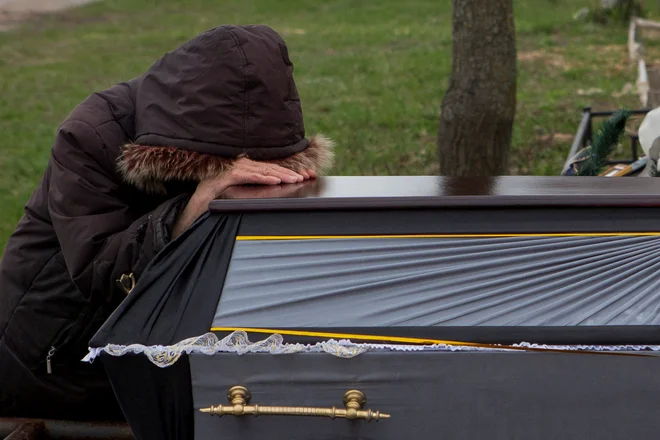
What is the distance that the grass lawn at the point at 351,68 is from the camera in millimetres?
7223

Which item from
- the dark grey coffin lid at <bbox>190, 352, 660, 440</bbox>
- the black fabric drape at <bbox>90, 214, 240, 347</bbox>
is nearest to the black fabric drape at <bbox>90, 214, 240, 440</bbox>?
the black fabric drape at <bbox>90, 214, 240, 347</bbox>

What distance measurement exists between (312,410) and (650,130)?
1.91 metres

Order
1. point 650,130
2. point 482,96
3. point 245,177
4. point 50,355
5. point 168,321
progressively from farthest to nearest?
point 482,96
point 650,130
point 50,355
point 245,177
point 168,321

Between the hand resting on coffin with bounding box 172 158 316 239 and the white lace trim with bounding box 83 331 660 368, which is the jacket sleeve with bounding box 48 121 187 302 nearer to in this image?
the hand resting on coffin with bounding box 172 158 316 239

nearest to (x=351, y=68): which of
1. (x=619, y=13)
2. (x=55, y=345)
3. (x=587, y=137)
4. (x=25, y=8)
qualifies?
(x=619, y=13)

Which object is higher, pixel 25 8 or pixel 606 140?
pixel 606 140

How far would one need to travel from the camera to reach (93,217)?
2162 millimetres

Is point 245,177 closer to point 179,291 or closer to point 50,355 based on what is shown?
point 179,291

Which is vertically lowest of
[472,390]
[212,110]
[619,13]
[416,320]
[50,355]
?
[619,13]

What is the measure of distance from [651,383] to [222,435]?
2.84ft

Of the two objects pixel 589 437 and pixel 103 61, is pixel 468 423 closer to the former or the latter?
pixel 589 437

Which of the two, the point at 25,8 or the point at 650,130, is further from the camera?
the point at 25,8

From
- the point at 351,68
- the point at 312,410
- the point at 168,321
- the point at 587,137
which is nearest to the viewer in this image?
the point at 312,410

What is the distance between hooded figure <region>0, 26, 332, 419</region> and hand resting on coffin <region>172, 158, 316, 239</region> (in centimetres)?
2
